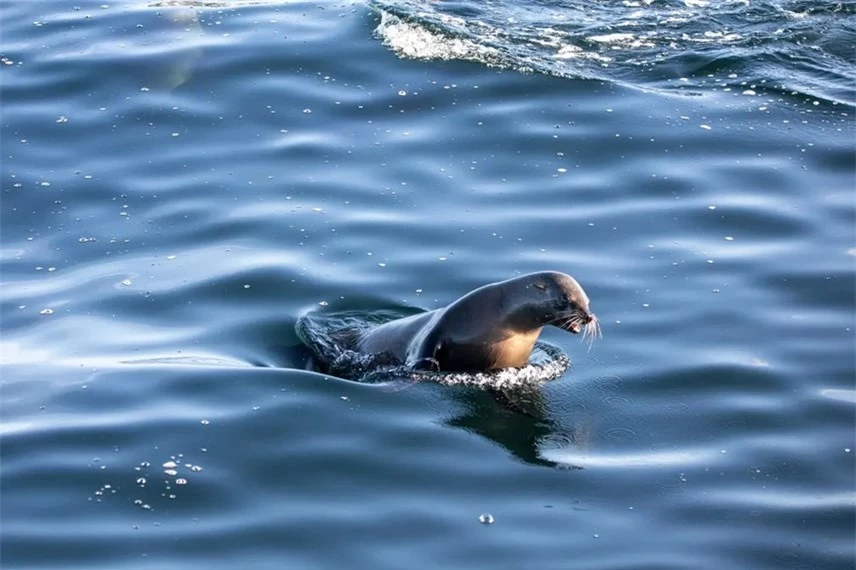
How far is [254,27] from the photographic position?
17828mm

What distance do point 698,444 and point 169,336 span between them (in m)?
3.92

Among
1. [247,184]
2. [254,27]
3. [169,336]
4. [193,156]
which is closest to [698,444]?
[169,336]

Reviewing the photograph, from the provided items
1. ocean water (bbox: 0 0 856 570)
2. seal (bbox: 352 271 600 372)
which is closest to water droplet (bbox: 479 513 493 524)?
ocean water (bbox: 0 0 856 570)

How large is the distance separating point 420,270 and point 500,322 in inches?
74.2

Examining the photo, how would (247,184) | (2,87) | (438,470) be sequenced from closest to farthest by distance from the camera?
(438,470), (247,184), (2,87)

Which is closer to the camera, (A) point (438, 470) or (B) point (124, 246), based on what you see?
(A) point (438, 470)

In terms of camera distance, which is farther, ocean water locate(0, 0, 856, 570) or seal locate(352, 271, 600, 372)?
seal locate(352, 271, 600, 372)

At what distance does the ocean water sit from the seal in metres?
0.33

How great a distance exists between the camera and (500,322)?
1035 cm

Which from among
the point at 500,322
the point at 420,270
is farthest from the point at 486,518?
the point at 420,270

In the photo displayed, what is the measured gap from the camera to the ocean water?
8.80 m

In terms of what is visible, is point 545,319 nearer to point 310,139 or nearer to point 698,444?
point 698,444

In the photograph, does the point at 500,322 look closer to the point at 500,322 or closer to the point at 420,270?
the point at 500,322

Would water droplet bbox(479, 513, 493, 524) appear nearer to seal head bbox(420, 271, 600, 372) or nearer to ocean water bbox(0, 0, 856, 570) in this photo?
ocean water bbox(0, 0, 856, 570)
